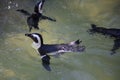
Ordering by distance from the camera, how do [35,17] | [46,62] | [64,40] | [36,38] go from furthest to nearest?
[35,17]
[64,40]
[36,38]
[46,62]

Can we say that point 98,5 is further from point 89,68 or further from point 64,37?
point 89,68

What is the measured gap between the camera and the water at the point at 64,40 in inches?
234

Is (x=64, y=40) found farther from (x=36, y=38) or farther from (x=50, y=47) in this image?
(x=36, y=38)

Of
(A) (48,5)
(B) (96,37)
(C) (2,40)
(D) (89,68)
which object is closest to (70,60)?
(D) (89,68)

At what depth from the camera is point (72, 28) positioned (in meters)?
7.17

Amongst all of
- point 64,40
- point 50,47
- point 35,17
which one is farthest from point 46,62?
point 35,17

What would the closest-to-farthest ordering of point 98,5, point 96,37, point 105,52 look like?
point 105,52, point 96,37, point 98,5

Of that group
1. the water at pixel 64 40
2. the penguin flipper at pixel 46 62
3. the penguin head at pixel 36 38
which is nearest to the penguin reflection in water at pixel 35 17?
the water at pixel 64 40

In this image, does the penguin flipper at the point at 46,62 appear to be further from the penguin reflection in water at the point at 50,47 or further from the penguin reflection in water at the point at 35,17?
the penguin reflection in water at the point at 35,17

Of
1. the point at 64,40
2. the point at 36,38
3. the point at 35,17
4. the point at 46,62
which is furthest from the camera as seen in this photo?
the point at 35,17

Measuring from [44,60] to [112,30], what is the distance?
1.55m

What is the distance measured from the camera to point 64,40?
6766mm

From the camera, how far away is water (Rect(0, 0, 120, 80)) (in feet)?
19.5

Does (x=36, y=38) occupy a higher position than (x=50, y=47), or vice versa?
(x=36, y=38)
